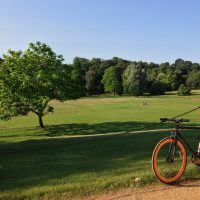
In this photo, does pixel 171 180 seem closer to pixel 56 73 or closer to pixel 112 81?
pixel 56 73

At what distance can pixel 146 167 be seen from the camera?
7047 millimetres

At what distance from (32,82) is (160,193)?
3242 cm

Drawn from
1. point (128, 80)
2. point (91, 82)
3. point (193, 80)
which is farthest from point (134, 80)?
point (193, 80)

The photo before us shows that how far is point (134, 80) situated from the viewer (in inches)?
4537

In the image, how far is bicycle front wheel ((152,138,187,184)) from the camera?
5828 mm

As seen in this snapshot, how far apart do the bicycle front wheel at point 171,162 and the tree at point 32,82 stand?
2966 centimetres

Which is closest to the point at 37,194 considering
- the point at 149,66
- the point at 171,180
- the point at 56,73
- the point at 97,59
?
the point at 171,180

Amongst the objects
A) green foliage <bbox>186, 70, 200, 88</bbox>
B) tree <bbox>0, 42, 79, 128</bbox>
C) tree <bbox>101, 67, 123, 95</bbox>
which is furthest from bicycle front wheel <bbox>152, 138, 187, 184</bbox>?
green foliage <bbox>186, 70, 200, 88</bbox>

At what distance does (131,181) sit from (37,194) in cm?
174

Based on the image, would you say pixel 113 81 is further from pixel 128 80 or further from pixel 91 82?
pixel 91 82

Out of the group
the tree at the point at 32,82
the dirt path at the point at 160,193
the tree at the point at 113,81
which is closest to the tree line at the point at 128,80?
the tree at the point at 113,81

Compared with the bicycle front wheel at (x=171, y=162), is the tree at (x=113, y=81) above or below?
above

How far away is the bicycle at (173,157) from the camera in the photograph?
5836mm

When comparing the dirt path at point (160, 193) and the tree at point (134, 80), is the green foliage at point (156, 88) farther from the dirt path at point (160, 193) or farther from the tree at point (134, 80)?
the dirt path at point (160, 193)
